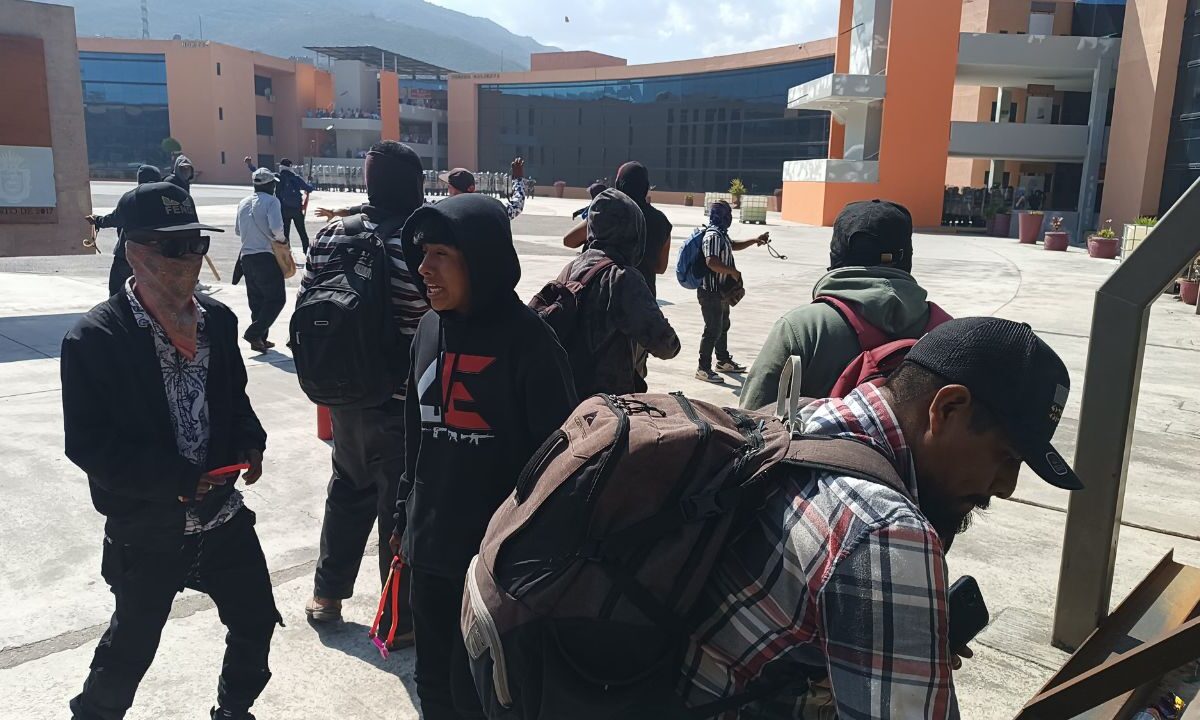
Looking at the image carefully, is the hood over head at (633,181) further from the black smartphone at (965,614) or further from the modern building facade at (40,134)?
the modern building facade at (40,134)

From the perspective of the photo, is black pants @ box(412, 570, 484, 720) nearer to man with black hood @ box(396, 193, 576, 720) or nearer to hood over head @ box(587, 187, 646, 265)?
man with black hood @ box(396, 193, 576, 720)

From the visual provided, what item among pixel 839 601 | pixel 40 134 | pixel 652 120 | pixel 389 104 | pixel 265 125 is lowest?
pixel 839 601

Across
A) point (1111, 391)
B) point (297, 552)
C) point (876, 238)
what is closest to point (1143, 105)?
point (1111, 391)

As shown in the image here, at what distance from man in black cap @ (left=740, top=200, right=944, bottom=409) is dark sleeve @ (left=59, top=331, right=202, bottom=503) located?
1.82 metres

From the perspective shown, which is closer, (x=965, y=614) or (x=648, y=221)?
(x=965, y=614)

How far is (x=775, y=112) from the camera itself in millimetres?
50844

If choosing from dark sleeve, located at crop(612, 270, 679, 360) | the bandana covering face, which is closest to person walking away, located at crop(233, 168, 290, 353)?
the bandana covering face

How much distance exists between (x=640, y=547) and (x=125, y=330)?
6.25ft

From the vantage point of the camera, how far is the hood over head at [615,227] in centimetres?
385

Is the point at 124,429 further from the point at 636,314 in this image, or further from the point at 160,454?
the point at 636,314

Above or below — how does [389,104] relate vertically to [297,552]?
above

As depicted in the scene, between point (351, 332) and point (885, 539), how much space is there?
8.24 feet

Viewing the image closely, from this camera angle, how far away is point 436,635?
248 cm

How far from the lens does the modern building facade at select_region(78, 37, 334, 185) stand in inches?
2430
